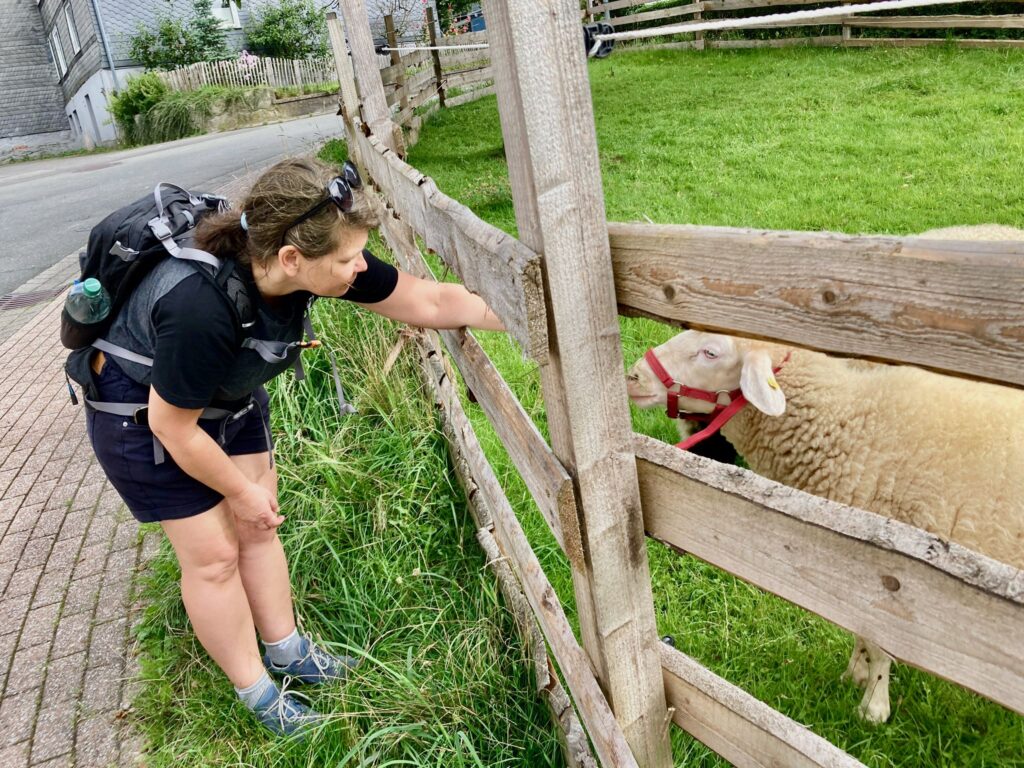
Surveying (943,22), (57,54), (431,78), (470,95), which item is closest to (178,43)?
(57,54)

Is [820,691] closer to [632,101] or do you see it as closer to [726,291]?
[726,291]

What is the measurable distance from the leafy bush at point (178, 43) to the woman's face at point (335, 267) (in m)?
28.4

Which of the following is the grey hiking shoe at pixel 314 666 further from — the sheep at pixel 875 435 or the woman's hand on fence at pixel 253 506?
the sheep at pixel 875 435

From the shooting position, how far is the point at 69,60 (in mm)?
32188

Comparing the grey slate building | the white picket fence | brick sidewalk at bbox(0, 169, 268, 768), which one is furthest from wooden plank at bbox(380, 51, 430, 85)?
the grey slate building

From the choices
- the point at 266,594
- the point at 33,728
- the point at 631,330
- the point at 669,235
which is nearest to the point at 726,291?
the point at 669,235

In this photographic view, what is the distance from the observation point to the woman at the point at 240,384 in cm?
209

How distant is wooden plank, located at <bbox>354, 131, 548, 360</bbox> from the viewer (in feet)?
4.71

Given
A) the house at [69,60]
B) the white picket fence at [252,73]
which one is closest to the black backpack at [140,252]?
the house at [69,60]

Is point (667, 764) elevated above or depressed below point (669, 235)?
below

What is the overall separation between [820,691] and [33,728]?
2.82 m

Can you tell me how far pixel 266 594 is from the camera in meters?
2.79

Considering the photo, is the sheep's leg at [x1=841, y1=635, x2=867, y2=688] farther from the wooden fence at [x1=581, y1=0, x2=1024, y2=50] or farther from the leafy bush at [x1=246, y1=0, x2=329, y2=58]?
the leafy bush at [x1=246, y1=0, x2=329, y2=58]

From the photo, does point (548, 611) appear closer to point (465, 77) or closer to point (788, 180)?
point (788, 180)
